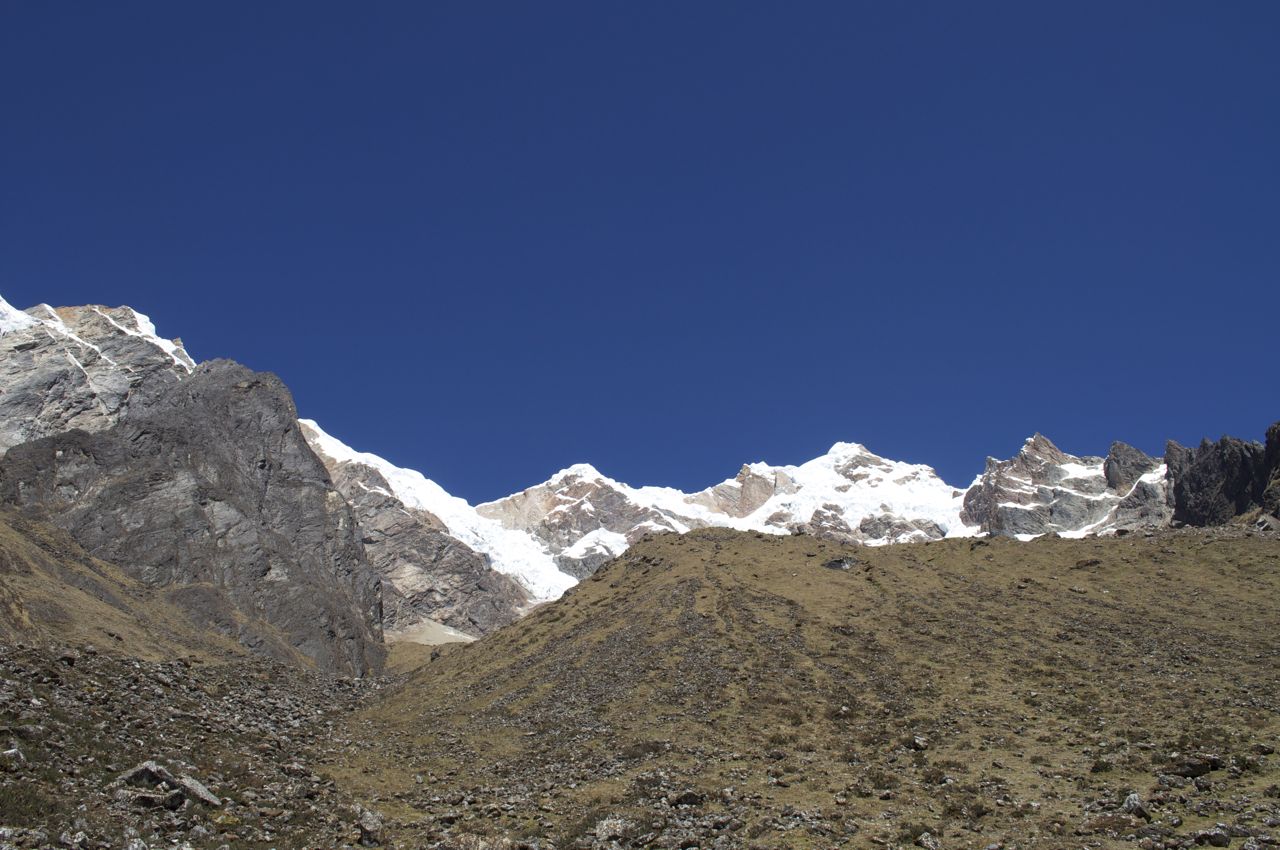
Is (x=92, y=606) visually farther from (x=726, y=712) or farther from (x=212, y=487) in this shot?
(x=726, y=712)

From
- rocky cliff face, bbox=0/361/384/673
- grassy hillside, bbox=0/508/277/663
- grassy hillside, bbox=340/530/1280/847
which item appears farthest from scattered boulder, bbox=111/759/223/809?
rocky cliff face, bbox=0/361/384/673

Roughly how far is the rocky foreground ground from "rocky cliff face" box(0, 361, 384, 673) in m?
58.1

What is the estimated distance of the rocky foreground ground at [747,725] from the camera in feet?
86.2

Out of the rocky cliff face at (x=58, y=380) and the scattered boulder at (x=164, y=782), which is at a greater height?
the rocky cliff face at (x=58, y=380)

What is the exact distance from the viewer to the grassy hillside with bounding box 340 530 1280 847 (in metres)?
28.5

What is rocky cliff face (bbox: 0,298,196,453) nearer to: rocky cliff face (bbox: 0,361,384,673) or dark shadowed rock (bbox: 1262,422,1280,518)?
rocky cliff face (bbox: 0,361,384,673)

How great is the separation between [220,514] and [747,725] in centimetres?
11280

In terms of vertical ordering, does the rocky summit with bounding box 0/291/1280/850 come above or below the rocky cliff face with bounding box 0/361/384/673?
below

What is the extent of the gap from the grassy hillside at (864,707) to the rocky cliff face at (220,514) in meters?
61.2

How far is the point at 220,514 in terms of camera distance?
131125mm

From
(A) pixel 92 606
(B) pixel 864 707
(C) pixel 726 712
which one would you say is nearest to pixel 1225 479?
(B) pixel 864 707

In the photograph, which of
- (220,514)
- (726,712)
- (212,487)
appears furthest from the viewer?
(212,487)

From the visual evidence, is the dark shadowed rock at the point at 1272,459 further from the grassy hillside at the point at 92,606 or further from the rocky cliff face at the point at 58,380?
the rocky cliff face at the point at 58,380

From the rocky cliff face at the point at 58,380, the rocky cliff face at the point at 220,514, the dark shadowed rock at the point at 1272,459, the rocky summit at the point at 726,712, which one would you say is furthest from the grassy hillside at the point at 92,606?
the dark shadowed rock at the point at 1272,459
